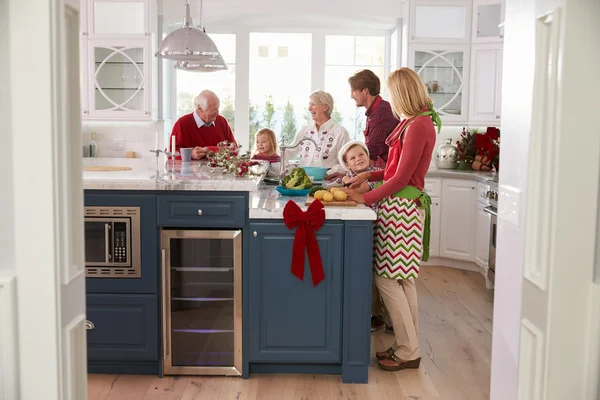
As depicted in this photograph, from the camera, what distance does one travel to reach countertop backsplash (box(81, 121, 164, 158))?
6730 mm

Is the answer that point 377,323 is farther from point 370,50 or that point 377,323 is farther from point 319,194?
point 370,50

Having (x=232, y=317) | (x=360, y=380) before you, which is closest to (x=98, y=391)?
(x=232, y=317)

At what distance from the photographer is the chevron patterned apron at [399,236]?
3.65 m

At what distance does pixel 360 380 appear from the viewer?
3.61 meters

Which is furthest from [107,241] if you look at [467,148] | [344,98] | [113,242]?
[467,148]

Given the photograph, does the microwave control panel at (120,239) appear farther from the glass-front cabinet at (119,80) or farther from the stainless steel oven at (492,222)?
the stainless steel oven at (492,222)

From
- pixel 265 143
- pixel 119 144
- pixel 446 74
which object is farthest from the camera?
pixel 119 144

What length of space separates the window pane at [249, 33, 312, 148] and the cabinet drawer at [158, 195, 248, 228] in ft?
11.6

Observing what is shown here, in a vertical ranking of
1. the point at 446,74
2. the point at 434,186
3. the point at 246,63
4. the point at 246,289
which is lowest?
the point at 246,289

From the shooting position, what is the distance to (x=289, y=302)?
3.58 meters
